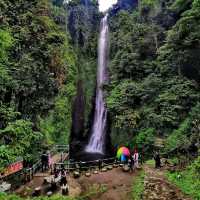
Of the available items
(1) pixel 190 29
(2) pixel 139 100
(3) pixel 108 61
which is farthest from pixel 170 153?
(3) pixel 108 61

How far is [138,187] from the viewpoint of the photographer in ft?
48.7

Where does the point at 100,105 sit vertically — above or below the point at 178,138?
above

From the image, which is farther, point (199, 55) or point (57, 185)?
point (199, 55)

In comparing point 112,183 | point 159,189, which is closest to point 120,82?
point 112,183

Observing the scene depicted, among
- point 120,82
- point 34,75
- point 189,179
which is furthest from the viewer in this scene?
point 120,82

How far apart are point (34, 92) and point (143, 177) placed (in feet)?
31.7

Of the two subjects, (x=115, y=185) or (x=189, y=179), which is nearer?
(x=189, y=179)

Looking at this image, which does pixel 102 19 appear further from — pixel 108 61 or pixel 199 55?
pixel 199 55

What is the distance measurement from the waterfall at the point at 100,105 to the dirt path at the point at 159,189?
11.9m

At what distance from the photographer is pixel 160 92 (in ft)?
80.8

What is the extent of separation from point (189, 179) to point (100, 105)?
17227mm

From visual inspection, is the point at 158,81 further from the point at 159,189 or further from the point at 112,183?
the point at 159,189

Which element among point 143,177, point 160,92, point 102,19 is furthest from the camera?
point 102,19

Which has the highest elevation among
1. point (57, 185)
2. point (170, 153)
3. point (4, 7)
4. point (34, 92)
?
point (4, 7)
